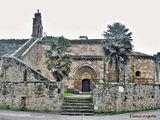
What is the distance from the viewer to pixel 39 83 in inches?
602

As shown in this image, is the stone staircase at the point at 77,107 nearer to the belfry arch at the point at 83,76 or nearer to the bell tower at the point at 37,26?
the belfry arch at the point at 83,76

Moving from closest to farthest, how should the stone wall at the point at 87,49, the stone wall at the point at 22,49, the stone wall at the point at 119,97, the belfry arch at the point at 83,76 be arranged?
the stone wall at the point at 119,97
the stone wall at the point at 22,49
the belfry arch at the point at 83,76
the stone wall at the point at 87,49

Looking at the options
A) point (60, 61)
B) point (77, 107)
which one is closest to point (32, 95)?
point (77, 107)

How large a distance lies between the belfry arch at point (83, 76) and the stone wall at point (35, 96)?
1361cm

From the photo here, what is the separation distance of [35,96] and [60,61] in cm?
657

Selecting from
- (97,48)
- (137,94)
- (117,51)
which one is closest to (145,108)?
(137,94)

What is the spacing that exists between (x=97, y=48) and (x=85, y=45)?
1810mm

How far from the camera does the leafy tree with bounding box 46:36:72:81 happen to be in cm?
2065

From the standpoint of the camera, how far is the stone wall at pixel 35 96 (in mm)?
15031

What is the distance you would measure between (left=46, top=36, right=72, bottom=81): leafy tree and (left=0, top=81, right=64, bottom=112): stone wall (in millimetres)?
5126

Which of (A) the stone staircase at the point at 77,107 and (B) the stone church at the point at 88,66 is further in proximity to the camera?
(B) the stone church at the point at 88,66

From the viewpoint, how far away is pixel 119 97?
1566 cm

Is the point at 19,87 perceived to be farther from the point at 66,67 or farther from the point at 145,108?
the point at 145,108

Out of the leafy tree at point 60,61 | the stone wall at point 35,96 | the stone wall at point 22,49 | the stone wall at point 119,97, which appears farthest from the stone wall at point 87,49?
the stone wall at point 35,96
